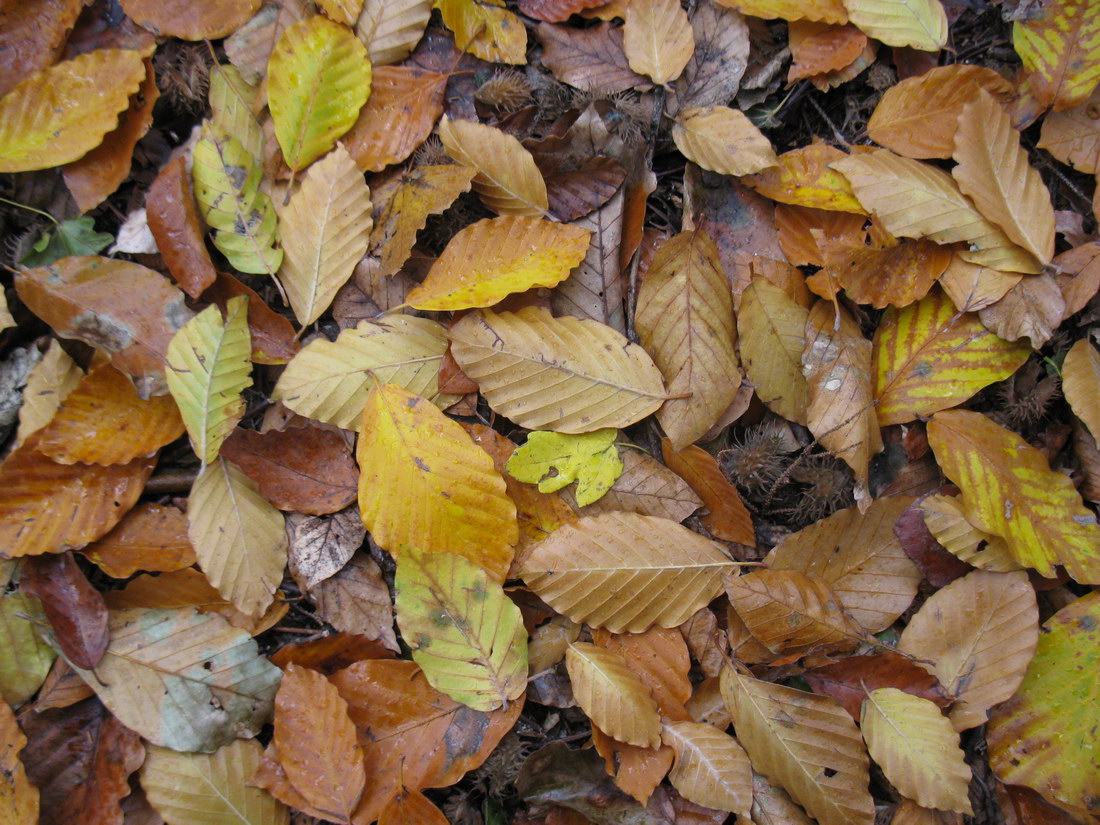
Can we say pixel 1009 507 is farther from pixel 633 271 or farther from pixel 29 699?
pixel 29 699

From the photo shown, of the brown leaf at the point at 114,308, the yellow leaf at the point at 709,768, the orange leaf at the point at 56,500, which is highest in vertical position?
the brown leaf at the point at 114,308

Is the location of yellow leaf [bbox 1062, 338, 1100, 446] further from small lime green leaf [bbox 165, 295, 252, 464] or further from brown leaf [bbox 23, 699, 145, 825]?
brown leaf [bbox 23, 699, 145, 825]

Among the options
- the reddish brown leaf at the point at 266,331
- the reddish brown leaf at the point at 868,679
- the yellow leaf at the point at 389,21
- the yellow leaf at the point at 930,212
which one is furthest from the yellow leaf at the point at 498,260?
the reddish brown leaf at the point at 868,679

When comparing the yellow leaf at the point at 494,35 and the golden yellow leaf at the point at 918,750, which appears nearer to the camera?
the golden yellow leaf at the point at 918,750

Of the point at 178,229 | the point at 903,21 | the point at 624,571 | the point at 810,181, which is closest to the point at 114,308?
the point at 178,229

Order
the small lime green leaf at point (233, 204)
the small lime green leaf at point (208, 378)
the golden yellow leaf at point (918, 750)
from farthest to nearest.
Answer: the small lime green leaf at point (233, 204)
the small lime green leaf at point (208, 378)
the golden yellow leaf at point (918, 750)

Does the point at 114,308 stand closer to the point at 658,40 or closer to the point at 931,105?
the point at 658,40

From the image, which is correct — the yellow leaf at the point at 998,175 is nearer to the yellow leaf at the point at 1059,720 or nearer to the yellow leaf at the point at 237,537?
the yellow leaf at the point at 1059,720
